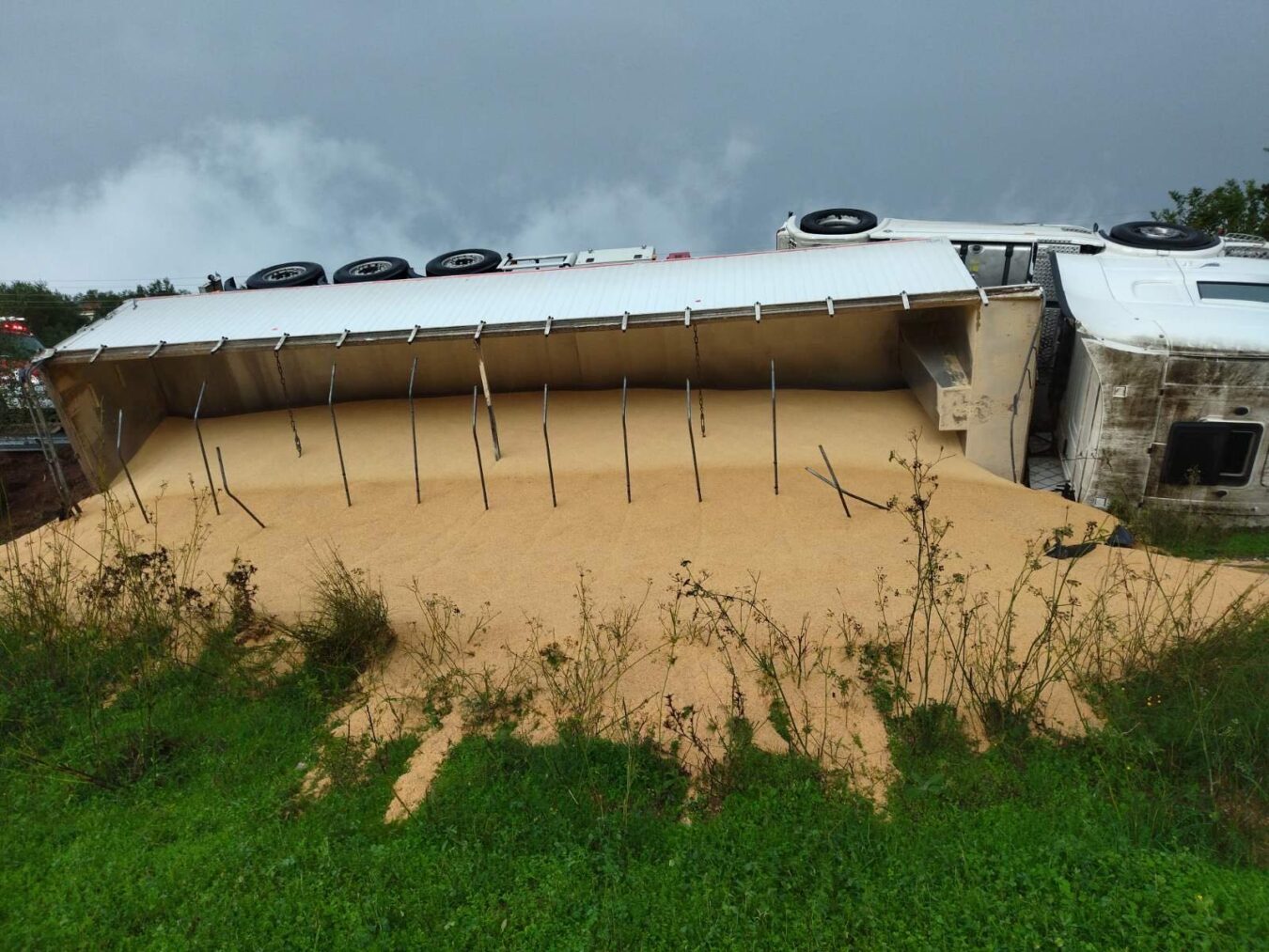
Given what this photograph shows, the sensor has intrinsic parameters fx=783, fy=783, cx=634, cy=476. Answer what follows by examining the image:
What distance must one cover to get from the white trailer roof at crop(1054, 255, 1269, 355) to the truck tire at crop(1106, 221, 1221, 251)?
892 millimetres

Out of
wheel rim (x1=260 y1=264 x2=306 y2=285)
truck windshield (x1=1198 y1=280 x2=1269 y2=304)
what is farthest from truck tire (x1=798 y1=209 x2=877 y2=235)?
wheel rim (x1=260 y1=264 x2=306 y2=285)

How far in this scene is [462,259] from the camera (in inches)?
611

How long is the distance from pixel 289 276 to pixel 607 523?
945 centimetres

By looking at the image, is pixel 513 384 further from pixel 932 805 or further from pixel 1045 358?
pixel 932 805

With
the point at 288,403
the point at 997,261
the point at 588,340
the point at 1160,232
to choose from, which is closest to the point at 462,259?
the point at 588,340

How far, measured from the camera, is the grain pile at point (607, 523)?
266 inches

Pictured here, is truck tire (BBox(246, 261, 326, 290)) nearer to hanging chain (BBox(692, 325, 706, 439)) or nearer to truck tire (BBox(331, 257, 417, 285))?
truck tire (BBox(331, 257, 417, 285))

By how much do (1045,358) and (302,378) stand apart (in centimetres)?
1237

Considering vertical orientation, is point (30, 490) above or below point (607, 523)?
below

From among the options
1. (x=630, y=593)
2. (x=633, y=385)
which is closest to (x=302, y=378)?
(x=633, y=385)

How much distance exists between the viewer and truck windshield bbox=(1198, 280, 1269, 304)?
10.2 metres

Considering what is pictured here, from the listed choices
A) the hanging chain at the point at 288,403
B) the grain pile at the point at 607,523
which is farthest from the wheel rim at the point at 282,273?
the grain pile at the point at 607,523

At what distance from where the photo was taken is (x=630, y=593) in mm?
8094

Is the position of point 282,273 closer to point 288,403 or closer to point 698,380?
point 288,403
